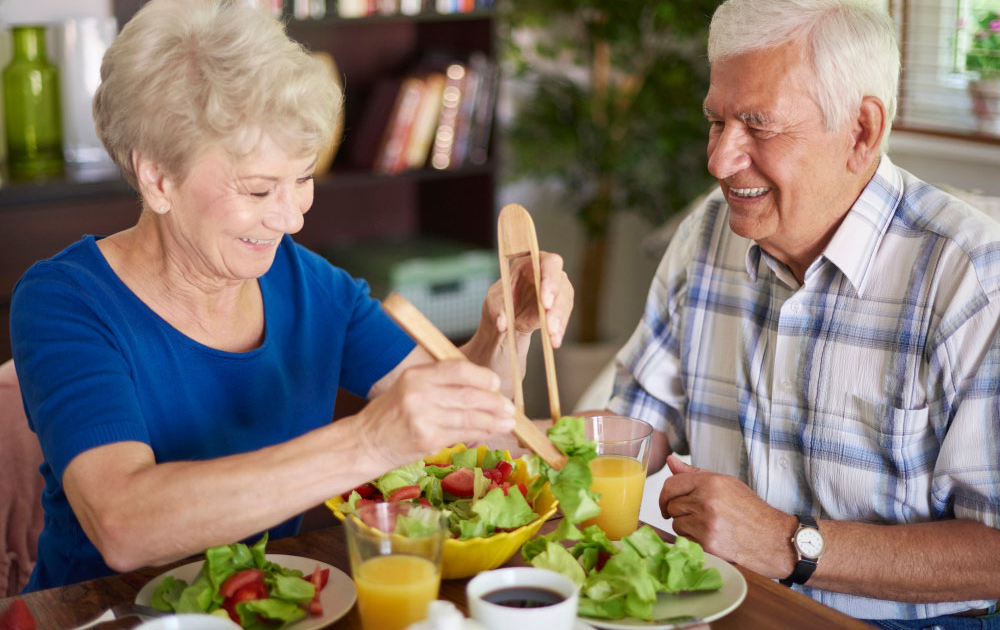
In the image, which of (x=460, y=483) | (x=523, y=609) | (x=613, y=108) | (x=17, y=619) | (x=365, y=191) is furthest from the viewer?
(x=365, y=191)

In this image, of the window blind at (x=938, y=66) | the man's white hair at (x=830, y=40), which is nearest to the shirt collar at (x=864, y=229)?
the man's white hair at (x=830, y=40)

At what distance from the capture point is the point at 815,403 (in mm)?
1617

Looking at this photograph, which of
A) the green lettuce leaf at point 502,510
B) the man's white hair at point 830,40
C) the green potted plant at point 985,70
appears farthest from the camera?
the green potted plant at point 985,70

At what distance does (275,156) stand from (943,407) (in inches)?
38.8

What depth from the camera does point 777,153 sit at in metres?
1.57

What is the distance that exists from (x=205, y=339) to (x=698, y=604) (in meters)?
0.81

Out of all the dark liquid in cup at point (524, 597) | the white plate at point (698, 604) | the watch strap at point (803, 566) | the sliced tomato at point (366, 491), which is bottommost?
the watch strap at point (803, 566)

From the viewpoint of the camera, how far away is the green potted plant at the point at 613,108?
3.59m

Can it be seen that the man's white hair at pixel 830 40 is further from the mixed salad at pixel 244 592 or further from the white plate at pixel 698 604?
the mixed salad at pixel 244 592

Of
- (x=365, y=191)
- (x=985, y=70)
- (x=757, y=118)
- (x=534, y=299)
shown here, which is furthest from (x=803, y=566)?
(x=365, y=191)

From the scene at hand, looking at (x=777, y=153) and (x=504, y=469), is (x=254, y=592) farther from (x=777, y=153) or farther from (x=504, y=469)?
(x=777, y=153)

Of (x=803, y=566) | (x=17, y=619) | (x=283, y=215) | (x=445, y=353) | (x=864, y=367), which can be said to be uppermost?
(x=283, y=215)

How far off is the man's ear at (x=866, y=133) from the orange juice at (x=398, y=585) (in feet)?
3.09

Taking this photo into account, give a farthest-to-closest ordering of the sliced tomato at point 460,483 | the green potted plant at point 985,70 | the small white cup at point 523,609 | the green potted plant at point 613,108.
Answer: the green potted plant at point 613,108, the green potted plant at point 985,70, the sliced tomato at point 460,483, the small white cup at point 523,609
